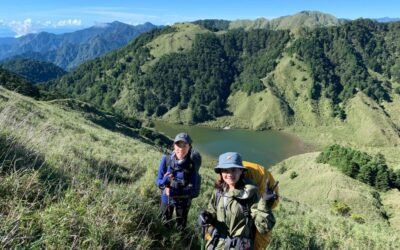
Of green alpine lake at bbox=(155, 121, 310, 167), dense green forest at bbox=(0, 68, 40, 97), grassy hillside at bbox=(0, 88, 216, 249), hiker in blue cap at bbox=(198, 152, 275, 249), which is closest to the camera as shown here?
grassy hillside at bbox=(0, 88, 216, 249)

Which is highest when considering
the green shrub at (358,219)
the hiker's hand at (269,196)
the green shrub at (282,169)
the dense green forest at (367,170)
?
the hiker's hand at (269,196)

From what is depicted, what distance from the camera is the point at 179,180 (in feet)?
23.1

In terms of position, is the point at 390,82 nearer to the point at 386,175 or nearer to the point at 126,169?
the point at 386,175

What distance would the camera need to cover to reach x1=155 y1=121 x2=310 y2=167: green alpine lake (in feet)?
449

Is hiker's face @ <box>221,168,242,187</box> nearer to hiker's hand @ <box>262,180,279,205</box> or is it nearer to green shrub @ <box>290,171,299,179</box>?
hiker's hand @ <box>262,180,279,205</box>

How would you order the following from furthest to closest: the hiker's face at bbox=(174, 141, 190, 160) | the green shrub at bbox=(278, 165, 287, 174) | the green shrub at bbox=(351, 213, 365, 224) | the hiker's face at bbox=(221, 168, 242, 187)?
the green shrub at bbox=(278, 165, 287, 174) < the green shrub at bbox=(351, 213, 365, 224) < the hiker's face at bbox=(174, 141, 190, 160) < the hiker's face at bbox=(221, 168, 242, 187)

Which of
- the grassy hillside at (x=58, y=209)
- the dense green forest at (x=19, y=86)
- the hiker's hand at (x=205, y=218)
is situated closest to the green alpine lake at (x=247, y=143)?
the dense green forest at (x=19, y=86)

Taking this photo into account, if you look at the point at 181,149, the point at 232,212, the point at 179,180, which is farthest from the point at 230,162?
the point at 179,180

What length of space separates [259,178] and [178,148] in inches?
63.0

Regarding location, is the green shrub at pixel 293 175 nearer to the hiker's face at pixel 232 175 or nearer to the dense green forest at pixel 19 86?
the dense green forest at pixel 19 86

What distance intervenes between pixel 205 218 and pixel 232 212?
389mm

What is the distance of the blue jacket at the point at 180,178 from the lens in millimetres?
7035

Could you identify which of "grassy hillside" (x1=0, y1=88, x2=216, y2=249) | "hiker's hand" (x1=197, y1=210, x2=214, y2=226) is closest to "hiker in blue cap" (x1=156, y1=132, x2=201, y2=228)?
"grassy hillside" (x1=0, y1=88, x2=216, y2=249)

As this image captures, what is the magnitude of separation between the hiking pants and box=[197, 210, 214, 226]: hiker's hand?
1499mm
